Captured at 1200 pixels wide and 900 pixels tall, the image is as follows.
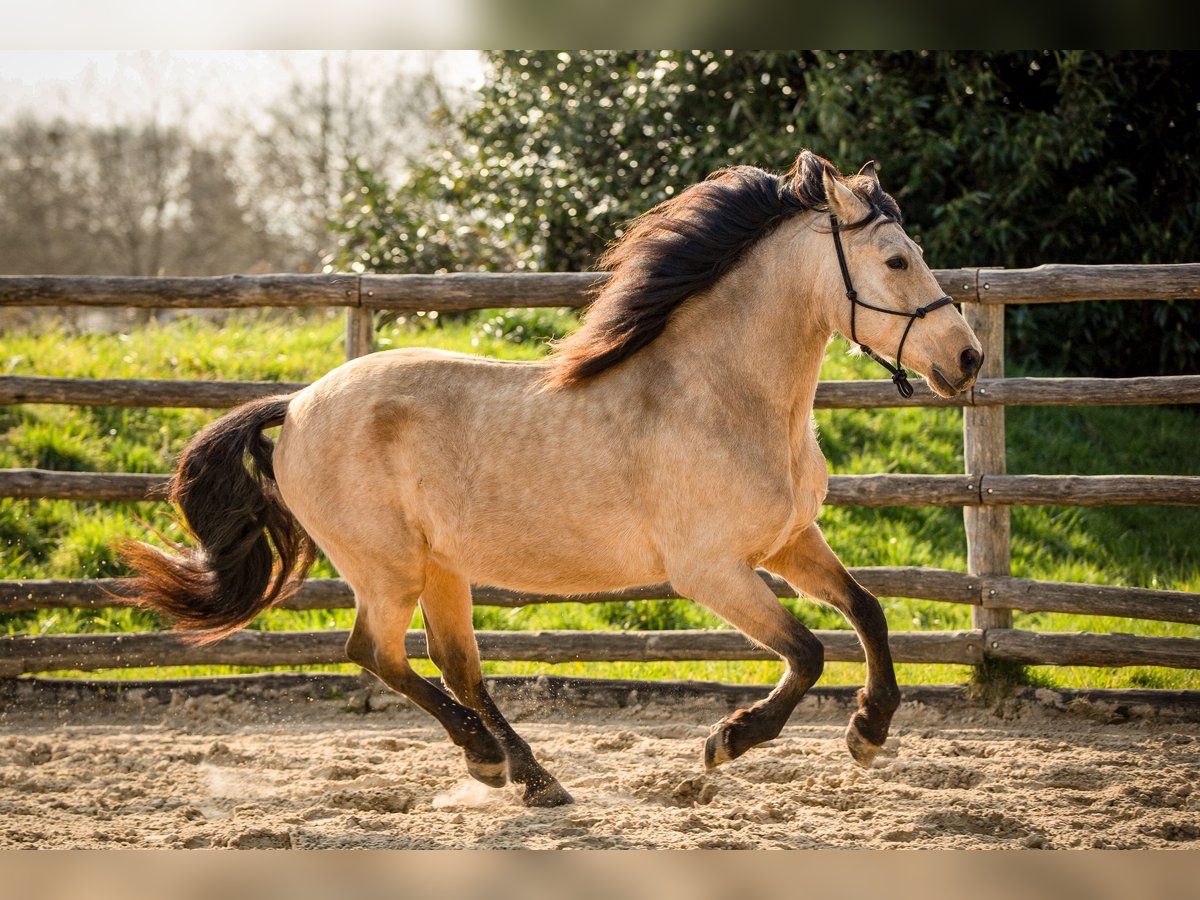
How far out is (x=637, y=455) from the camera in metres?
3.66

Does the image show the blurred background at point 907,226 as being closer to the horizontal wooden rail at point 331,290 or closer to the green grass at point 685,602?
the green grass at point 685,602

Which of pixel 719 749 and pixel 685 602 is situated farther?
pixel 685 602

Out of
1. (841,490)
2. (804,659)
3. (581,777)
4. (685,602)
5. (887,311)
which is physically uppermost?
(887,311)

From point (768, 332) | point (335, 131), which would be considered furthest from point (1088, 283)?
point (335, 131)

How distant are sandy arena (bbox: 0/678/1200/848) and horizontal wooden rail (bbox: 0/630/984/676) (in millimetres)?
142

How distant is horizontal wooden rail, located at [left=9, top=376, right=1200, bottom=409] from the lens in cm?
Result: 494

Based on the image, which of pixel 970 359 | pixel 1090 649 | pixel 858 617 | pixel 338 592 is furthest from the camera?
pixel 338 592

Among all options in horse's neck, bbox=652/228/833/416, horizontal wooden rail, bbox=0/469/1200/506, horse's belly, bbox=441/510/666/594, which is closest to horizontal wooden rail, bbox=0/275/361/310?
horizontal wooden rail, bbox=0/469/1200/506

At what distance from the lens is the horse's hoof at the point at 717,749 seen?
11.3ft

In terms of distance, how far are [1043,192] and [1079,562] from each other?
3.04 metres

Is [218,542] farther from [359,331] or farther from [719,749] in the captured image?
[719,749]

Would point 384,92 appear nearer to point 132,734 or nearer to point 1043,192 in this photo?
point 1043,192

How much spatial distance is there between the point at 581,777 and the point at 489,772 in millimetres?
451

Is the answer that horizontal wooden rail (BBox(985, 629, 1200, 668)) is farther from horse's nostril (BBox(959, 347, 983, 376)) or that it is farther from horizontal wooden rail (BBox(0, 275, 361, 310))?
horizontal wooden rail (BBox(0, 275, 361, 310))
